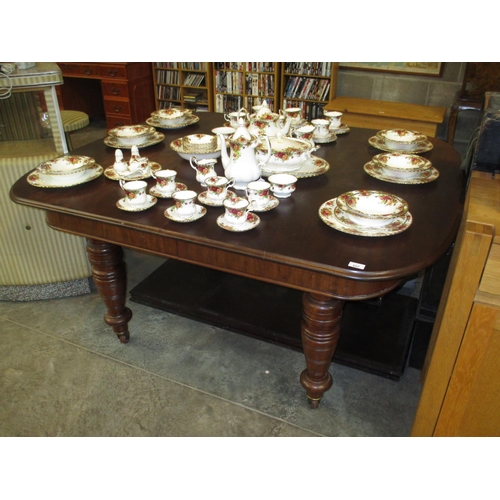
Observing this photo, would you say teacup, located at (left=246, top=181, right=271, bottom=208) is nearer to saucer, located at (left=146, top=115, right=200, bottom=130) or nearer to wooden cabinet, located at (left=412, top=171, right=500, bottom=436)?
wooden cabinet, located at (left=412, top=171, right=500, bottom=436)

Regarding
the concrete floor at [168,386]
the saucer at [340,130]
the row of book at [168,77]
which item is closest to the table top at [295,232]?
the saucer at [340,130]

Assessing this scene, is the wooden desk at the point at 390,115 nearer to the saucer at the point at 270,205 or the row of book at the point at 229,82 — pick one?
the row of book at the point at 229,82

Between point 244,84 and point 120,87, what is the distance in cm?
128

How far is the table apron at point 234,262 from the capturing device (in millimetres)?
1325

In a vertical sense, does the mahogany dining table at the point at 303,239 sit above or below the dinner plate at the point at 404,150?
below

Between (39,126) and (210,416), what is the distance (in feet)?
5.27

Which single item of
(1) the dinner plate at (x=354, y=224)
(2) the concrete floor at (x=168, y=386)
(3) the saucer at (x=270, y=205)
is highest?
(1) the dinner plate at (x=354, y=224)

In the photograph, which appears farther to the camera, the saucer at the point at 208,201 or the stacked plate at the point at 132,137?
the stacked plate at the point at 132,137

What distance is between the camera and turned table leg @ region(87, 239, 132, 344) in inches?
74.4

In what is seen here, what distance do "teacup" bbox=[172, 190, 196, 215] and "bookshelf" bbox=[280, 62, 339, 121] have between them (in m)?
2.94

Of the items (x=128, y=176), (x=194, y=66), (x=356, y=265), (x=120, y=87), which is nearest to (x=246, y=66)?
(x=194, y=66)

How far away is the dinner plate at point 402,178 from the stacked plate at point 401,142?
0.22 metres

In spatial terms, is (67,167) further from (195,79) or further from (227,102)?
(195,79)

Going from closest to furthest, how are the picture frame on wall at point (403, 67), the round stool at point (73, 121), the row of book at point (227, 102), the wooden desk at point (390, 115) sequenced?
1. the round stool at point (73, 121)
2. the wooden desk at point (390, 115)
3. the picture frame on wall at point (403, 67)
4. the row of book at point (227, 102)
